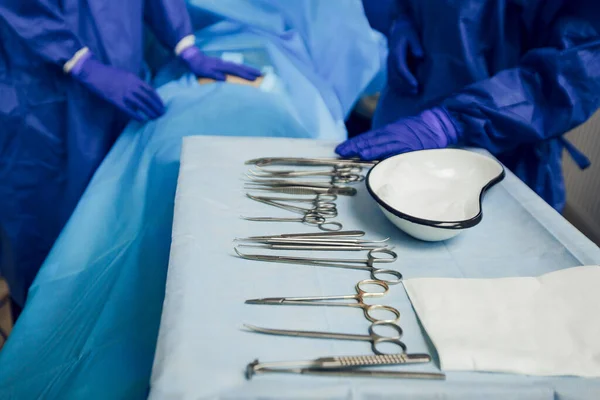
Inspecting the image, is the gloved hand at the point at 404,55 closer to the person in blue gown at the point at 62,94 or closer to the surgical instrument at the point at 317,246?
the person in blue gown at the point at 62,94

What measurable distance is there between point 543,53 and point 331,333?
2.03 feet

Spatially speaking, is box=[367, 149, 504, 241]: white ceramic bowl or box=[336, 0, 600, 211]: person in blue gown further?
box=[336, 0, 600, 211]: person in blue gown

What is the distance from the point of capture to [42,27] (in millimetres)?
1234

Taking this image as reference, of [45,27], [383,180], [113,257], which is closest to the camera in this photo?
[383,180]

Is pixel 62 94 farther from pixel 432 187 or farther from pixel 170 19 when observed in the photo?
pixel 432 187

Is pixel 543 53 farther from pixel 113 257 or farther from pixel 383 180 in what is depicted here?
pixel 113 257

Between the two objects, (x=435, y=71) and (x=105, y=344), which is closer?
(x=105, y=344)

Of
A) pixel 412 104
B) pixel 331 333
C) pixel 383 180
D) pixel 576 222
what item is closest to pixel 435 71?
pixel 412 104

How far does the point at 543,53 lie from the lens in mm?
850


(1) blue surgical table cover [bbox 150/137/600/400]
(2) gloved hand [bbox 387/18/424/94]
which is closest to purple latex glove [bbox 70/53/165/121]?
(1) blue surgical table cover [bbox 150/137/600/400]

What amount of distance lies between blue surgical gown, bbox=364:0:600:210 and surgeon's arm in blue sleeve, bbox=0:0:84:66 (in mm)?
867

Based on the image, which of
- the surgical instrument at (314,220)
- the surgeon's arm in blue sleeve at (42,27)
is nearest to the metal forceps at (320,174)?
the surgical instrument at (314,220)

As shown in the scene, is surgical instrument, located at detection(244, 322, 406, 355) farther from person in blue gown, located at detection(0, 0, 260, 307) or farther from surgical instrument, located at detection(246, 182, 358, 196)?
person in blue gown, located at detection(0, 0, 260, 307)

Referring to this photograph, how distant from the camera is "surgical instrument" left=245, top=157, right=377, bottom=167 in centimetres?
88
